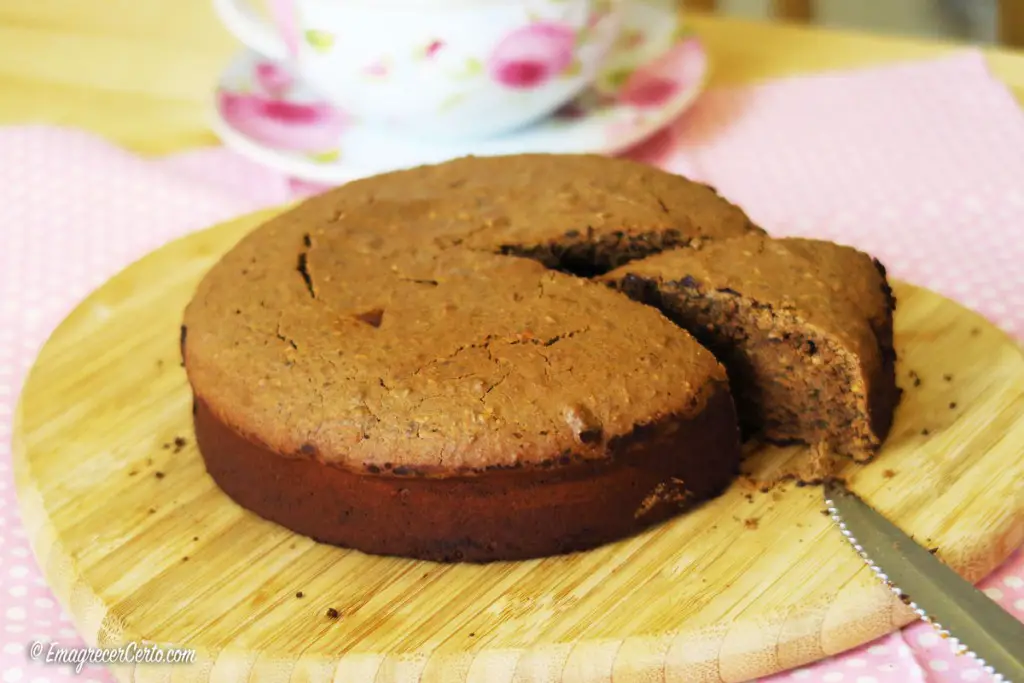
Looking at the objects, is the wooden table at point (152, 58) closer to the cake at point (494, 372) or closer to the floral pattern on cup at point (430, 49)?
the floral pattern on cup at point (430, 49)

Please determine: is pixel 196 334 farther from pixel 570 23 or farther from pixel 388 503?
pixel 570 23

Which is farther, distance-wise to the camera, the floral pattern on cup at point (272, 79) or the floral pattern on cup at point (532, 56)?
the floral pattern on cup at point (272, 79)

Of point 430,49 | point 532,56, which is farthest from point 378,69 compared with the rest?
point 532,56

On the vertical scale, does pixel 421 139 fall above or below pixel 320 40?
below

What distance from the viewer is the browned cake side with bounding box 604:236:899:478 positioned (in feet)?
5.23

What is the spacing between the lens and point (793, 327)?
5.22ft

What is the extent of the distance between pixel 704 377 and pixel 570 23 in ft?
3.52

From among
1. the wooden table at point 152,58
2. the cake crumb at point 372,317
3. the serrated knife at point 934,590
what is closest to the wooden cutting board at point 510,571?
the serrated knife at point 934,590

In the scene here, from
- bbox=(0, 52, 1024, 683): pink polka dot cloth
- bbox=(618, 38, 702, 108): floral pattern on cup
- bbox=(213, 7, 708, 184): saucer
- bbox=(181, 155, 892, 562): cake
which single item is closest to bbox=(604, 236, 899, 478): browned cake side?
bbox=(181, 155, 892, 562): cake

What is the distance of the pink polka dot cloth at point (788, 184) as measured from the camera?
228 centimetres

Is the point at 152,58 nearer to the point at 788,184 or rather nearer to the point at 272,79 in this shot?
the point at 272,79

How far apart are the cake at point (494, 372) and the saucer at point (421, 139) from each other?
638 millimetres

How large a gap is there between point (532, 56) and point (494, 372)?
1.06 m

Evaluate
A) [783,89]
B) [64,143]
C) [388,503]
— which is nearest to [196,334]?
[388,503]
